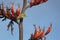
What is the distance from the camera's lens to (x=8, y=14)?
492cm

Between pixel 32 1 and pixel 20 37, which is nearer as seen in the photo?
pixel 20 37

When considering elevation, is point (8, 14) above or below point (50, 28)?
above

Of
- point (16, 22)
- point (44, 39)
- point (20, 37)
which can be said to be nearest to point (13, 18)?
point (16, 22)

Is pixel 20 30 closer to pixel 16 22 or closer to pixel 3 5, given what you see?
pixel 16 22

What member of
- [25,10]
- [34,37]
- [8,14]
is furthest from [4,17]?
[34,37]

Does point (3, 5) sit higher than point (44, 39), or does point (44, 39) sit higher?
point (3, 5)

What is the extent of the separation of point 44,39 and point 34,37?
251 millimetres

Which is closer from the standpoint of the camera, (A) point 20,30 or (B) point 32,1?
(A) point 20,30

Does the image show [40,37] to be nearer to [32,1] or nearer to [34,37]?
[34,37]

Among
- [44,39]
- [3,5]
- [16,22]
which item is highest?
[3,5]

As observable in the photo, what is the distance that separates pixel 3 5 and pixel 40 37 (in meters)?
1.18

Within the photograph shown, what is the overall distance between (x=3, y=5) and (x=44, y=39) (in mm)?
1282

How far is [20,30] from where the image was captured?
4816 mm

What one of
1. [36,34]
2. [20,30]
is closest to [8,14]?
[20,30]
